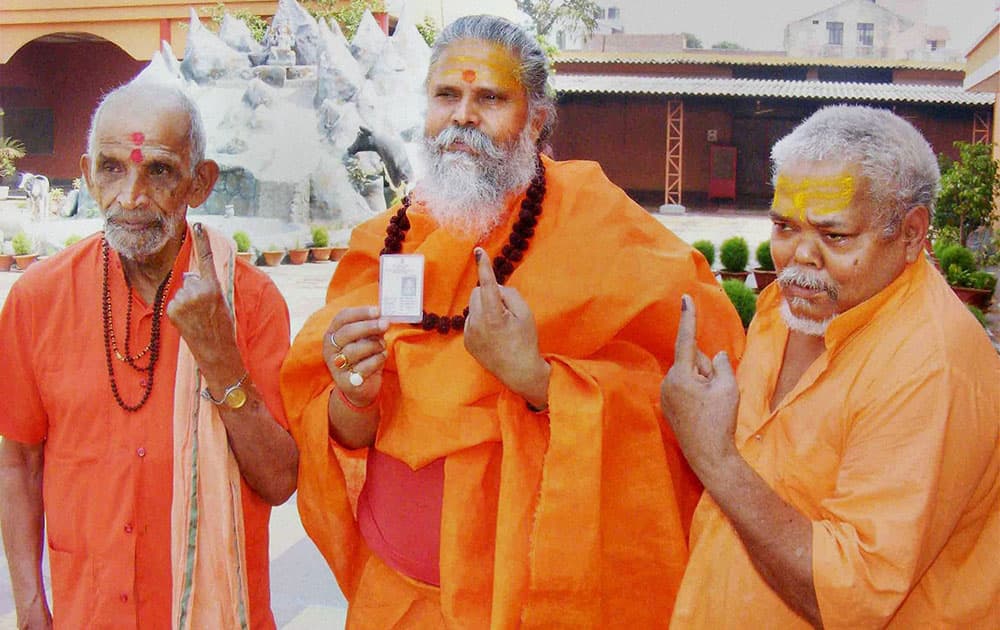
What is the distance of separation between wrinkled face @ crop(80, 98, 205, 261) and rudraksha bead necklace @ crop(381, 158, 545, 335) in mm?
522

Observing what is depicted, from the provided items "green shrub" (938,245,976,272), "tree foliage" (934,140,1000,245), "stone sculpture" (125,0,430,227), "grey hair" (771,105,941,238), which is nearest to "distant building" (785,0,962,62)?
"stone sculpture" (125,0,430,227)

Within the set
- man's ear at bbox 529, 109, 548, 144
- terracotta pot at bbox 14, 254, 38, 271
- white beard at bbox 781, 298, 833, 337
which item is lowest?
terracotta pot at bbox 14, 254, 38, 271

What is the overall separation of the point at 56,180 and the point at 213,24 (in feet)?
27.5

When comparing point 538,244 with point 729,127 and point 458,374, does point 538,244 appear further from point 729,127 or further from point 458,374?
point 729,127

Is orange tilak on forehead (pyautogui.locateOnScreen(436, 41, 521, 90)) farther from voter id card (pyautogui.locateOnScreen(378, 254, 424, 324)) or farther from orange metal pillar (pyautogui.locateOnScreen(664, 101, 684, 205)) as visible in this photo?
orange metal pillar (pyautogui.locateOnScreen(664, 101, 684, 205))

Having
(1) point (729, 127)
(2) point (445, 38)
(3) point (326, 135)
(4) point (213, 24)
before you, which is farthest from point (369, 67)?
(2) point (445, 38)

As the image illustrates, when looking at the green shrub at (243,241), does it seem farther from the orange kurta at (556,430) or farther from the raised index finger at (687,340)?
the raised index finger at (687,340)

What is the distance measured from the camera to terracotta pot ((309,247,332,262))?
53.5ft

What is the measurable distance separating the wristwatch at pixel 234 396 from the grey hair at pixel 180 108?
1.72 ft

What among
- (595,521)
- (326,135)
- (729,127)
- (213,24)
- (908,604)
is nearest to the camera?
(908,604)

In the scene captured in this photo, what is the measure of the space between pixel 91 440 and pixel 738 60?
2655cm

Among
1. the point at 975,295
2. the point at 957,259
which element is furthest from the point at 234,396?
the point at 957,259

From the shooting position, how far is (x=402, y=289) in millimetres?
2072

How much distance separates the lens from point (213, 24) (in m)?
21.2
